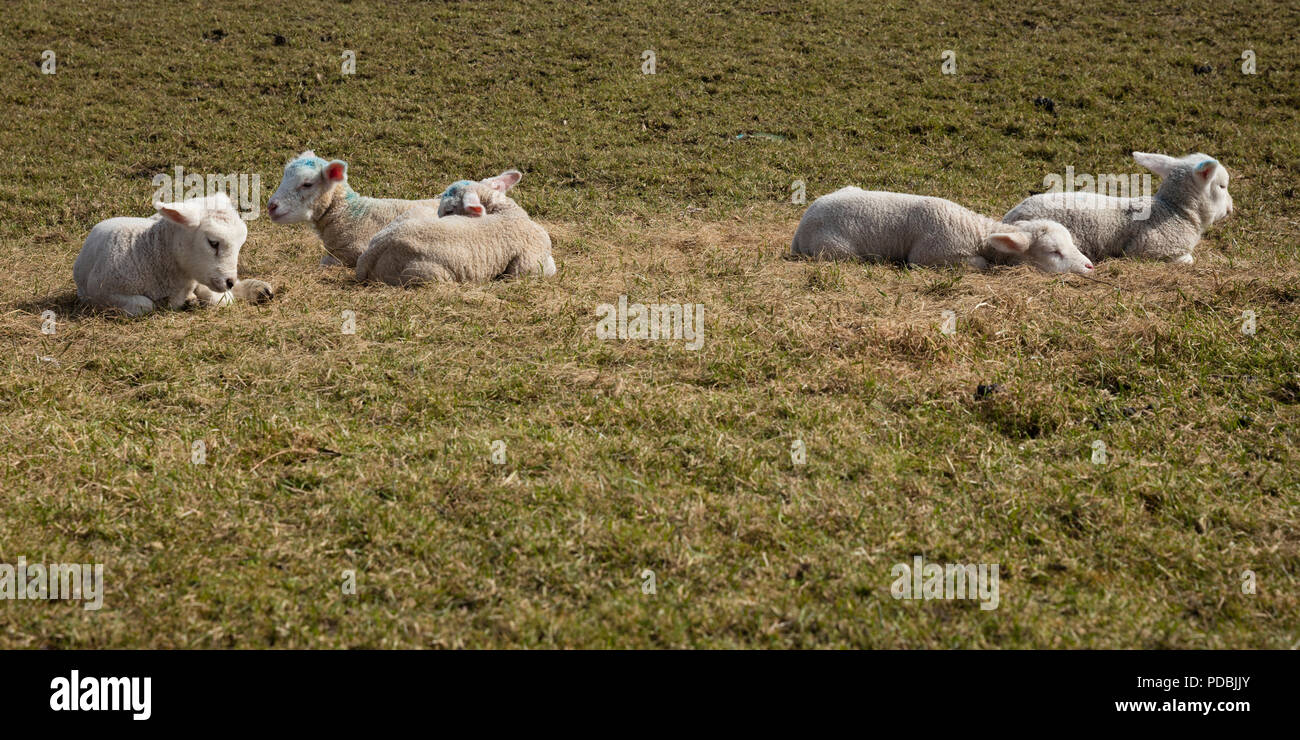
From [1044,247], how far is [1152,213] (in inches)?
58.7

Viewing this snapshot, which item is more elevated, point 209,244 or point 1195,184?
point 1195,184

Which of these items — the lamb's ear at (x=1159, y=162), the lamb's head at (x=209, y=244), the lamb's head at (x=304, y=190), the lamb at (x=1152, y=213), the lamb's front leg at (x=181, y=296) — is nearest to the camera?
the lamb's head at (x=209, y=244)

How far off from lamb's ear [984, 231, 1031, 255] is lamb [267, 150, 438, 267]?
4642 millimetres

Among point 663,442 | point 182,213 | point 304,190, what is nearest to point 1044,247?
point 663,442

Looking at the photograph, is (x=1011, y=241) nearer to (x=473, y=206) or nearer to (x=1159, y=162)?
(x=1159, y=162)

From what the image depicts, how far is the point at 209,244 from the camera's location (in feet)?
21.9

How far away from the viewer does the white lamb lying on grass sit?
6.70 meters

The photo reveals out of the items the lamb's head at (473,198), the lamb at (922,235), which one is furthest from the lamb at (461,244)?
the lamb at (922,235)

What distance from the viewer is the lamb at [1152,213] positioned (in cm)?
809

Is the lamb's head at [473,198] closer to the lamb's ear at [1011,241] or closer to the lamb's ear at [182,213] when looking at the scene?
the lamb's ear at [182,213]

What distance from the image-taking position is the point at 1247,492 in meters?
4.14

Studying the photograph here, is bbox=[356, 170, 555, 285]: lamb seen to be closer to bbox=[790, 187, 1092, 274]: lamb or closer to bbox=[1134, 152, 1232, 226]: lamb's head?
bbox=[790, 187, 1092, 274]: lamb

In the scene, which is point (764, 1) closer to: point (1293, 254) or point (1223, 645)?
point (1293, 254)
